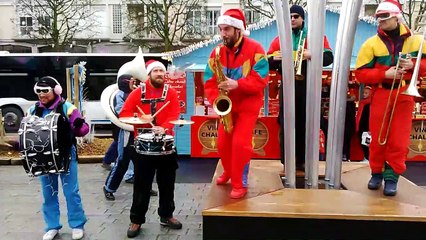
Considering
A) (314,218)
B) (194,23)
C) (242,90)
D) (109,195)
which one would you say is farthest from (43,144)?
(194,23)

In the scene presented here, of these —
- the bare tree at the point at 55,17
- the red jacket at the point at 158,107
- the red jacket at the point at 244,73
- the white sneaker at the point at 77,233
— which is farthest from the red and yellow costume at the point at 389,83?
the bare tree at the point at 55,17

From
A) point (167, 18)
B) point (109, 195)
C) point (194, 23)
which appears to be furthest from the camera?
point (194, 23)

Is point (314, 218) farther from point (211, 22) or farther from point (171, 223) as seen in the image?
point (211, 22)

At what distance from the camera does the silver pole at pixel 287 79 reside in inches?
177

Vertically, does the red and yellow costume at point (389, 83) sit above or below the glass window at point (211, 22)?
below

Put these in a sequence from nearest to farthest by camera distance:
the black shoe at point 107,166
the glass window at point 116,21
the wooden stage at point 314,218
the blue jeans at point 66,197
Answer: the wooden stage at point 314,218 < the blue jeans at point 66,197 < the black shoe at point 107,166 < the glass window at point 116,21

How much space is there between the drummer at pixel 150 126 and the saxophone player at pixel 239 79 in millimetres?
604

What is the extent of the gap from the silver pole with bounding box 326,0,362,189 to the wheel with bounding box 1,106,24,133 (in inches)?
562

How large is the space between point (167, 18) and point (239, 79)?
23.2 metres

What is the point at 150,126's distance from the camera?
495cm

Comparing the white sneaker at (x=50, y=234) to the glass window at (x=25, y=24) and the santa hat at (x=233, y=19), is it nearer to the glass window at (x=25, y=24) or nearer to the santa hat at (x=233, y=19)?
the santa hat at (x=233, y=19)

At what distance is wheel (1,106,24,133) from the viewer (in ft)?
55.6

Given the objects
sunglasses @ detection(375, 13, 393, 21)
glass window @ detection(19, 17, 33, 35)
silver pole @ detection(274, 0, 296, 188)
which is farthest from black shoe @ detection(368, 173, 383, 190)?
glass window @ detection(19, 17, 33, 35)

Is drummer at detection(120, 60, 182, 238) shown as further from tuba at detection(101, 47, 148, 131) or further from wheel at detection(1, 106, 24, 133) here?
wheel at detection(1, 106, 24, 133)
